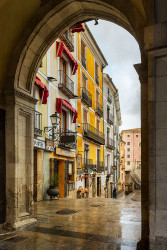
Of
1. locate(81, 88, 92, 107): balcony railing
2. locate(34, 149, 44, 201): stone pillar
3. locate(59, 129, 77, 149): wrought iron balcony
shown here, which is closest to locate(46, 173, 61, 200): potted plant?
locate(34, 149, 44, 201): stone pillar

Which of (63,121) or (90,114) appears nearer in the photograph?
(63,121)

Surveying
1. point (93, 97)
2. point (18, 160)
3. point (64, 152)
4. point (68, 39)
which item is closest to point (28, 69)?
point (18, 160)

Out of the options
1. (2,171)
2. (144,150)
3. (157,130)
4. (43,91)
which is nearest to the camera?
(157,130)

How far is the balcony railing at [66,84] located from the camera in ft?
54.9

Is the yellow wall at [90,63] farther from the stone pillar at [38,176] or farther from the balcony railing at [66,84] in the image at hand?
the stone pillar at [38,176]

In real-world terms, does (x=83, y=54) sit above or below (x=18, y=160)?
above

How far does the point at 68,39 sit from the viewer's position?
58.1ft

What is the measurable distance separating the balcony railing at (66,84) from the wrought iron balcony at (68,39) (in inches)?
72.9

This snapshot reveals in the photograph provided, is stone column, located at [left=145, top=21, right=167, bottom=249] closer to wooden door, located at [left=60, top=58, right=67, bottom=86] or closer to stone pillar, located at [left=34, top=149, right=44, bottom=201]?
stone pillar, located at [left=34, top=149, right=44, bottom=201]

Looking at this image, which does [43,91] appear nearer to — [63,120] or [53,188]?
[63,120]

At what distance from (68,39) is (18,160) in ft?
41.7

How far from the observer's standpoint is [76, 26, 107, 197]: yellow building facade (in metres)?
21.1

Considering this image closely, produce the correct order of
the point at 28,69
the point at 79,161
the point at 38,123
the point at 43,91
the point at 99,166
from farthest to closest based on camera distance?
the point at 99,166, the point at 79,161, the point at 43,91, the point at 38,123, the point at 28,69

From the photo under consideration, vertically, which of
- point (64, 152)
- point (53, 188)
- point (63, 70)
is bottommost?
point (53, 188)
